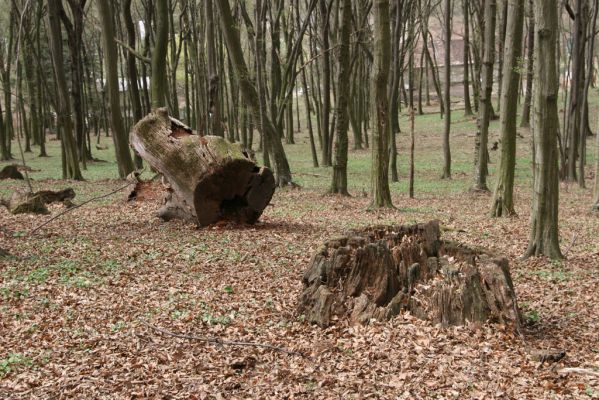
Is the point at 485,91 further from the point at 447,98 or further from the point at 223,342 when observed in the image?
the point at 223,342

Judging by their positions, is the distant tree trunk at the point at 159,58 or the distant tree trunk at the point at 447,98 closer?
the distant tree trunk at the point at 159,58

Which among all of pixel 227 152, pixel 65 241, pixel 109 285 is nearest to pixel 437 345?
pixel 109 285

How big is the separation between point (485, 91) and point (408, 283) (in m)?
12.5

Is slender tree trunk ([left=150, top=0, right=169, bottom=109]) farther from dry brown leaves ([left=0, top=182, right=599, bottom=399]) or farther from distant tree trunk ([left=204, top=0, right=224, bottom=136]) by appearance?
dry brown leaves ([left=0, top=182, right=599, bottom=399])

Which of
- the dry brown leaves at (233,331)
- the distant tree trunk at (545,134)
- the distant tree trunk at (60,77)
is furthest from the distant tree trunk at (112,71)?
the distant tree trunk at (545,134)

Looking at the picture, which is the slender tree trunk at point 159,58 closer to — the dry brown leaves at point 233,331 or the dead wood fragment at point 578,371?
the dry brown leaves at point 233,331

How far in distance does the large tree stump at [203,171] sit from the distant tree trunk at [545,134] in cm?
479

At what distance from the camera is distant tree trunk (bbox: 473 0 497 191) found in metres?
16.9

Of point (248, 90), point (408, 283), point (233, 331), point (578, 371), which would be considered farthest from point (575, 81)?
point (233, 331)

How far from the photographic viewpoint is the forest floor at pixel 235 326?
5.07 metres

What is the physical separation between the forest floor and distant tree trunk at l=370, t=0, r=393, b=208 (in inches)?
87.2

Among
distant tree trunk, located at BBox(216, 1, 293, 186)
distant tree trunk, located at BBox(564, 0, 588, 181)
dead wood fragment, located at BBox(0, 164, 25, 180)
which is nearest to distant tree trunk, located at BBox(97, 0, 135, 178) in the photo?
distant tree trunk, located at BBox(216, 1, 293, 186)

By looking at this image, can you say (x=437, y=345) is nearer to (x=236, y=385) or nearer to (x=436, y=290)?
(x=436, y=290)

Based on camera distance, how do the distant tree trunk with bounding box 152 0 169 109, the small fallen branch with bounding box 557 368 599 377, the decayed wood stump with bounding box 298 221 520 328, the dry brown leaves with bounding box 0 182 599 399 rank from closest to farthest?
the small fallen branch with bounding box 557 368 599 377
the dry brown leaves with bounding box 0 182 599 399
the decayed wood stump with bounding box 298 221 520 328
the distant tree trunk with bounding box 152 0 169 109
